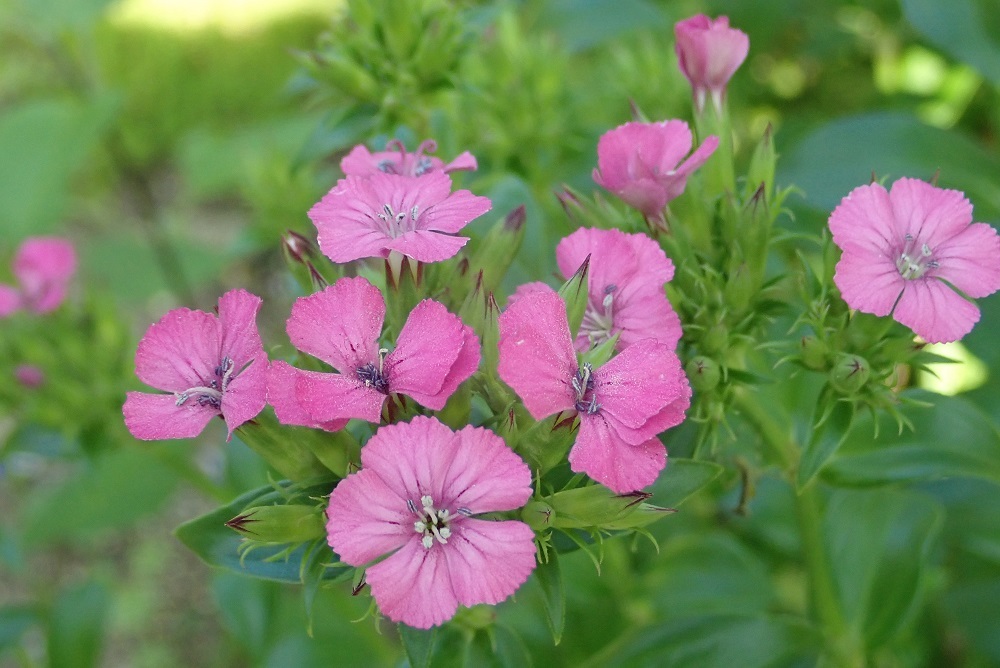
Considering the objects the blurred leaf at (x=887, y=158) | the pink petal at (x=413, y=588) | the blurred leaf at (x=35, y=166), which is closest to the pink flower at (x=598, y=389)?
the pink petal at (x=413, y=588)

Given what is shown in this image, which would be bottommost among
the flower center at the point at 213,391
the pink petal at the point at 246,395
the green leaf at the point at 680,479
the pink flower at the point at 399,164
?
the green leaf at the point at 680,479

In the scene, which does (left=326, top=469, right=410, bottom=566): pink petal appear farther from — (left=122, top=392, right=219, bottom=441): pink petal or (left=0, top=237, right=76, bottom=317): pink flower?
(left=0, top=237, right=76, bottom=317): pink flower

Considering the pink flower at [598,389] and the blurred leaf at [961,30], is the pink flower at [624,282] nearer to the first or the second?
the pink flower at [598,389]

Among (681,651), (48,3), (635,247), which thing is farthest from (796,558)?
(48,3)

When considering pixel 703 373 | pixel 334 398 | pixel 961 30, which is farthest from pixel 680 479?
pixel 961 30

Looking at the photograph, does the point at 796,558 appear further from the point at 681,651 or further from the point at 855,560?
the point at 681,651

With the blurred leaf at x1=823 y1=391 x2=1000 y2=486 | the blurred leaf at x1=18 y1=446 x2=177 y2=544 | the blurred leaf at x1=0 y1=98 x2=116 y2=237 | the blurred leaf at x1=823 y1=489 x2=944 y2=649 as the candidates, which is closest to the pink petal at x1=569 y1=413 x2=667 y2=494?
the blurred leaf at x1=823 y1=391 x2=1000 y2=486

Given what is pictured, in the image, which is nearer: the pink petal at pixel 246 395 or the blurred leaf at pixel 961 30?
the pink petal at pixel 246 395
